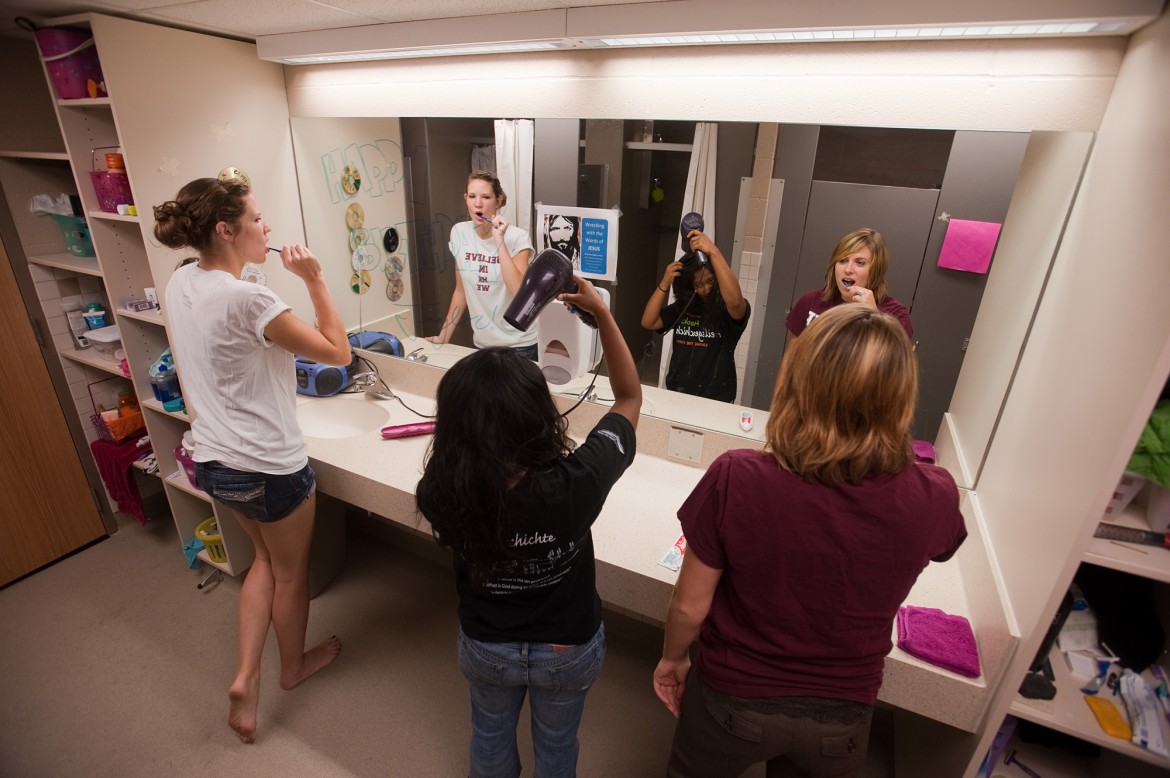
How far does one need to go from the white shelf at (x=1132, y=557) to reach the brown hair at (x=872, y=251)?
695 mm

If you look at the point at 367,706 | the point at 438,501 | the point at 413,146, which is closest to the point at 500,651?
the point at 438,501

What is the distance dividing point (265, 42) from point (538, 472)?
1.89 metres

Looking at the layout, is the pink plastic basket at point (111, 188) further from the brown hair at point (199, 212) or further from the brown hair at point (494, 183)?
the brown hair at point (494, 183)

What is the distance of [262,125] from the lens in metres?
2.07

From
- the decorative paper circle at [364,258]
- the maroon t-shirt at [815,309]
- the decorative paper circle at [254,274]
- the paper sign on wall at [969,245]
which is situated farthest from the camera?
the decorative paper circle at [364,258]

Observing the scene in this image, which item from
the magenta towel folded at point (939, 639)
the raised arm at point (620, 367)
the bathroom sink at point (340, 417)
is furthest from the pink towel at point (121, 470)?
the magenta towel folded at point (939, 639)

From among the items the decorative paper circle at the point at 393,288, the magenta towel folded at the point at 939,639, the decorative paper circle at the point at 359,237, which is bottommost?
the magenta towel folded at the point at 939,639

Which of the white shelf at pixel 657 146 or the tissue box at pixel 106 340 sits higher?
the white shelf at pixel 657 146

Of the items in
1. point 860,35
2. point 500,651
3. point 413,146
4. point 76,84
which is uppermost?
point 860,35

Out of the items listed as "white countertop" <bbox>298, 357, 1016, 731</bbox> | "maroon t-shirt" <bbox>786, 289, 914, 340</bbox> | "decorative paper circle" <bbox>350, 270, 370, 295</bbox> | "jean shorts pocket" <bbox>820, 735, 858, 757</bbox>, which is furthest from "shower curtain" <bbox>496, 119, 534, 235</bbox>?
"jean shorts pocket" <bbox>820, 735, 858, 757</bbox>

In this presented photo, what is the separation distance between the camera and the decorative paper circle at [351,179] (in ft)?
6.95

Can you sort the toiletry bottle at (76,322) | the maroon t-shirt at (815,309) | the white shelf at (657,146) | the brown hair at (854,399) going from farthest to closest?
the toiletry bottle at (76,322), the white shelf at (657,146), the maroon t-shirt at (815,309), the brown hair at (854,399)

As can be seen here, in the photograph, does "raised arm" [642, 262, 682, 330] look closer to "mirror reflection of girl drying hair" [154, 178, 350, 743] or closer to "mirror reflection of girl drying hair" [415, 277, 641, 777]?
"mirror reflection of girl drying hair" [415, 277, 641, 777]

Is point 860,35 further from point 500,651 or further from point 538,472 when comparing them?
point 500,651
